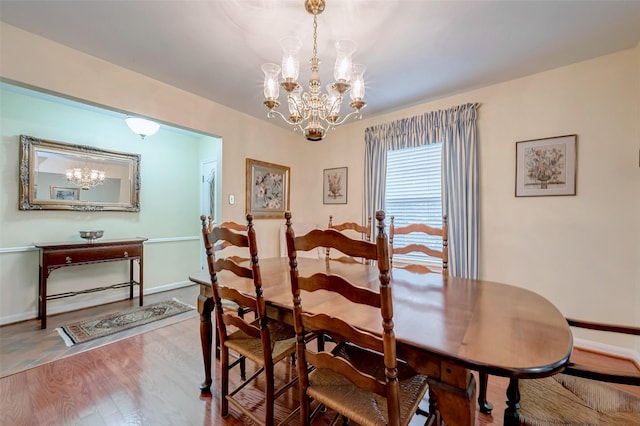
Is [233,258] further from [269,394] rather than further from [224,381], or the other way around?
[269,394]

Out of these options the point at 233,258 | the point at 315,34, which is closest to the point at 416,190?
the point at 315,34

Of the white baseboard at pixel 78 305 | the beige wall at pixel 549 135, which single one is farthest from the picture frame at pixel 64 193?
the beige wall at pixel 549 135

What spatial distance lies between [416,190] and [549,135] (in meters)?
1.31

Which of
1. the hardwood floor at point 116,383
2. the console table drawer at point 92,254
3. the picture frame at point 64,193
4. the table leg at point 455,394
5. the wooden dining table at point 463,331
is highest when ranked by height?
the picture frame at point 64,193

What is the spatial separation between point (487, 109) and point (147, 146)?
449 cm

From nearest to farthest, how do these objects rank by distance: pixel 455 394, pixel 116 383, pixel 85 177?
pixel 455 394
pixel 116 383
pixel 85 177

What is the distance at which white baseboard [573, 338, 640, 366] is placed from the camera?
2.11 meters

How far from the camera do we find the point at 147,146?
12.7ft

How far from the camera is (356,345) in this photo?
3.54ft

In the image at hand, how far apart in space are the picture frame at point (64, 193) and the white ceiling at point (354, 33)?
187 cm

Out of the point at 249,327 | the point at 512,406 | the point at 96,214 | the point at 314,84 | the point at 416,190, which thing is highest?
the point at 314,84

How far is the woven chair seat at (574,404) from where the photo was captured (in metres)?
0.95

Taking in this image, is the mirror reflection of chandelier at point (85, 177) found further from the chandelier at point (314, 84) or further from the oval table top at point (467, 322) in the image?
the chandelier at point (314, 84)

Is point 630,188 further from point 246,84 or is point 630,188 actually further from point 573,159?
point 246,84
